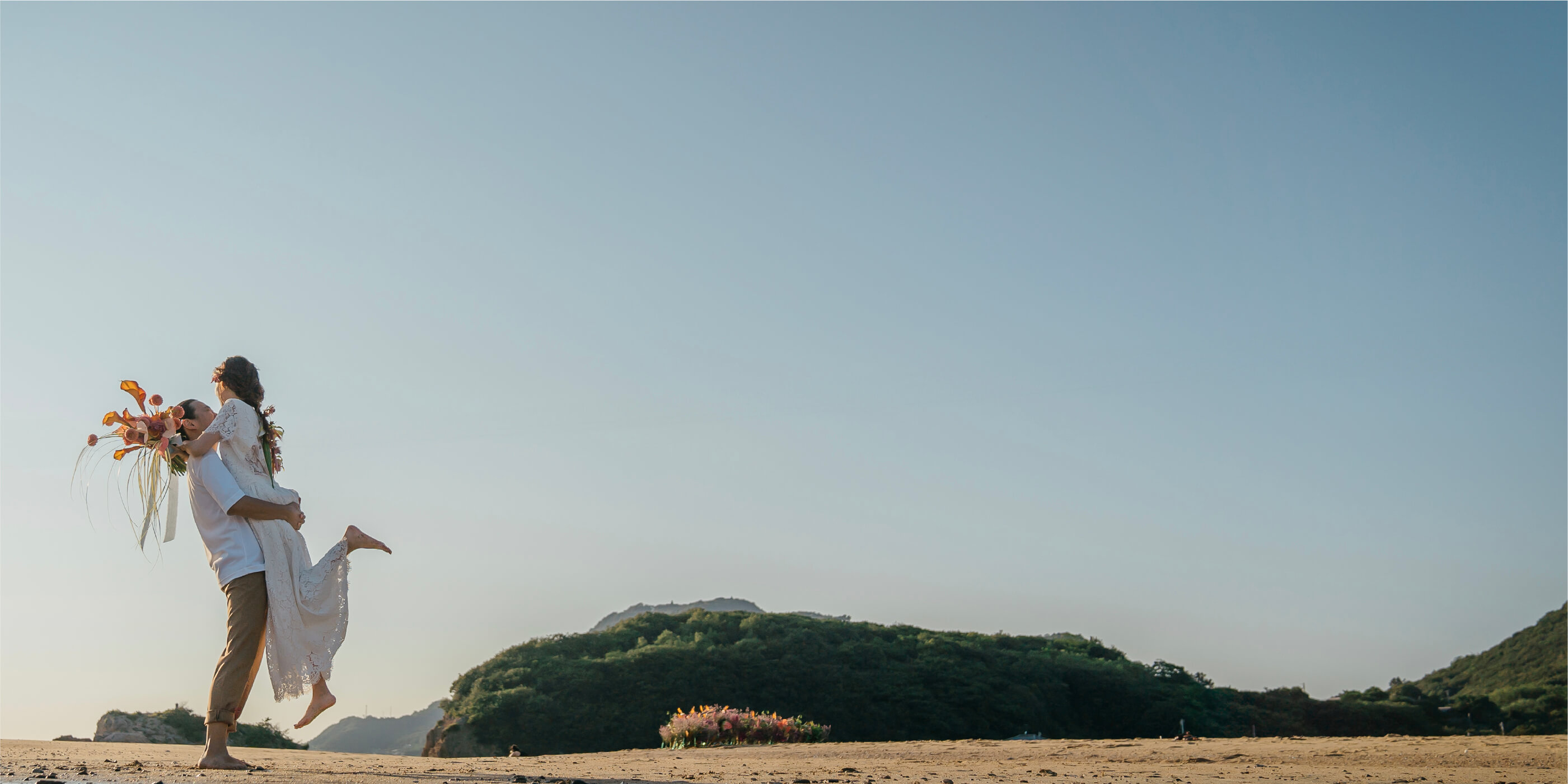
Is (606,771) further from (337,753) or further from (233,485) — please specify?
(337,753)

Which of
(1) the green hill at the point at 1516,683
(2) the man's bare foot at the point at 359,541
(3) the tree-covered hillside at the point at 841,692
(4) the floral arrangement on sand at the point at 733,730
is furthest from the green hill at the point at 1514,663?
(2) the man's bare foot at the point at 359,541

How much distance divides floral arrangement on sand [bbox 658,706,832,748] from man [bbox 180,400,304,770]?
325 inches

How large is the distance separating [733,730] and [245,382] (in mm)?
9151

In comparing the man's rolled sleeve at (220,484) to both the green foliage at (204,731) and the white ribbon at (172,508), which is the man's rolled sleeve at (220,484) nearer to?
the white ribbon at (172,508)

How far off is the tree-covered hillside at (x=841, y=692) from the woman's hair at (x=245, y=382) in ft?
66.5

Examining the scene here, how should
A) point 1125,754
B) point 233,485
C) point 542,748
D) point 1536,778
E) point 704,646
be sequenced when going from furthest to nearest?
point 704,646 → point 542,748 → point 1125,754 → point 1536,778 → point 233,485

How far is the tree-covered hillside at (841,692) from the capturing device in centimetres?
2503

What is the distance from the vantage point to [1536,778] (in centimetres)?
590

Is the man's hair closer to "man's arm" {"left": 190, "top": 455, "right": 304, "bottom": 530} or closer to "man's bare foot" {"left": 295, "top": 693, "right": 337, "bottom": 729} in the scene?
"man's arm" {"left": 190, "top": 455, "right": 304, "bottom": 530}

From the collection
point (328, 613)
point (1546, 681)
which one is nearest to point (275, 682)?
point (328, 613)

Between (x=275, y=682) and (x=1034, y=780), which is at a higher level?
(x=275, y=682)

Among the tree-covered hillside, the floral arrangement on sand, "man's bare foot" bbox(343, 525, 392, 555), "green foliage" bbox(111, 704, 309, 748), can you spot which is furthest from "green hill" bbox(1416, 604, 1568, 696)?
"man's bare foot" bbox(343, 525, 392, 555)

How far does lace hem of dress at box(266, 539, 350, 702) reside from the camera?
5418mm

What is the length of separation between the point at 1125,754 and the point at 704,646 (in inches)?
782
